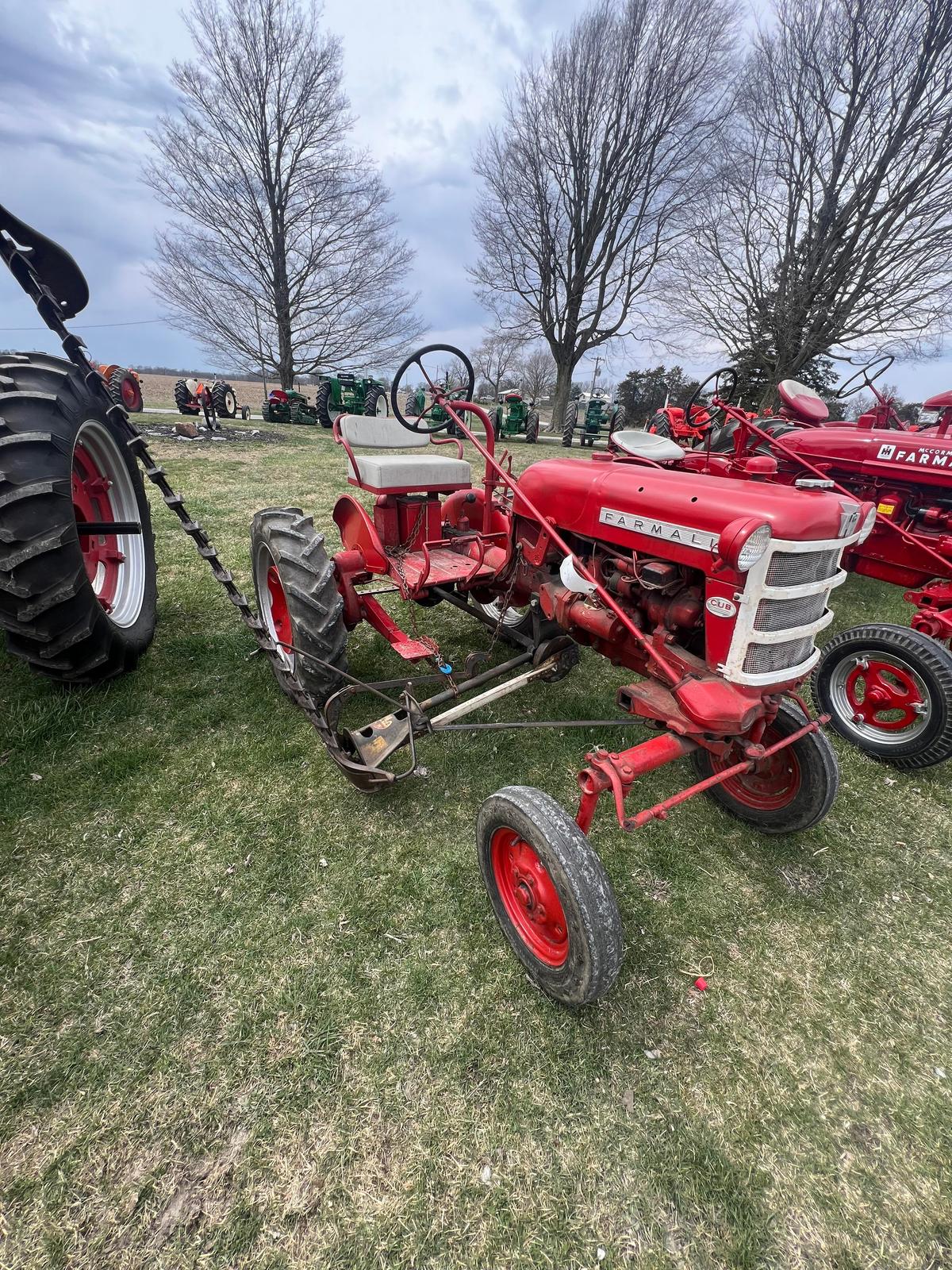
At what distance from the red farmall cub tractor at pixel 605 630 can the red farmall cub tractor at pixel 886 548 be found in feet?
1.54

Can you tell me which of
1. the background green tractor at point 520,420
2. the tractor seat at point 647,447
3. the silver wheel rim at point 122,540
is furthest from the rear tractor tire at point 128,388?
the tractor seat at point 647,447

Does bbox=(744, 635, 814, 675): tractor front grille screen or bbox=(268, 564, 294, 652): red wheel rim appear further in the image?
bbox=(268, 564, 294, 652): red wheel rim

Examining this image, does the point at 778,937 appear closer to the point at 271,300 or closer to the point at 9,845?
the point at 9,845

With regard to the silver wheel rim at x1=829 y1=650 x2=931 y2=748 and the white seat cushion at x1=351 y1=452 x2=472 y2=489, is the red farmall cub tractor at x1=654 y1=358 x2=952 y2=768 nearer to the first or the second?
the silver wheel rim at x1=829 y1=650 x2=931 y2=748

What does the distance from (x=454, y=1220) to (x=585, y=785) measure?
110cm

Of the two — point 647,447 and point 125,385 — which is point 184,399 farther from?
point 647,447

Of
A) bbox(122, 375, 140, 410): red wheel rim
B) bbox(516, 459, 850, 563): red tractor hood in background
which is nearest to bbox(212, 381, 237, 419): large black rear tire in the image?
bbox(122, 375, 140, 410): red wheel rim

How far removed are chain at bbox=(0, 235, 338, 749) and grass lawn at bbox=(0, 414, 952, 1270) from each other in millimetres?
475

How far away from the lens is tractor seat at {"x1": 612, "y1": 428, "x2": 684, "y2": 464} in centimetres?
255

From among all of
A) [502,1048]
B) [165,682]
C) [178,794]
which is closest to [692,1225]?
[502,1048]

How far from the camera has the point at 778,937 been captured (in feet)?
6.77

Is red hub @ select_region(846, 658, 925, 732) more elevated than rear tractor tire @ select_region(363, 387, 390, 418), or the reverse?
rear tractor tire @ select_region(363, 387, 390, 418)


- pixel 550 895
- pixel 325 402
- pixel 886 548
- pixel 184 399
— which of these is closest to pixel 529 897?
pixel 550 895

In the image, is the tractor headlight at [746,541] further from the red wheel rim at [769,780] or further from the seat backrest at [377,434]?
the seat backrest at [377,434]
